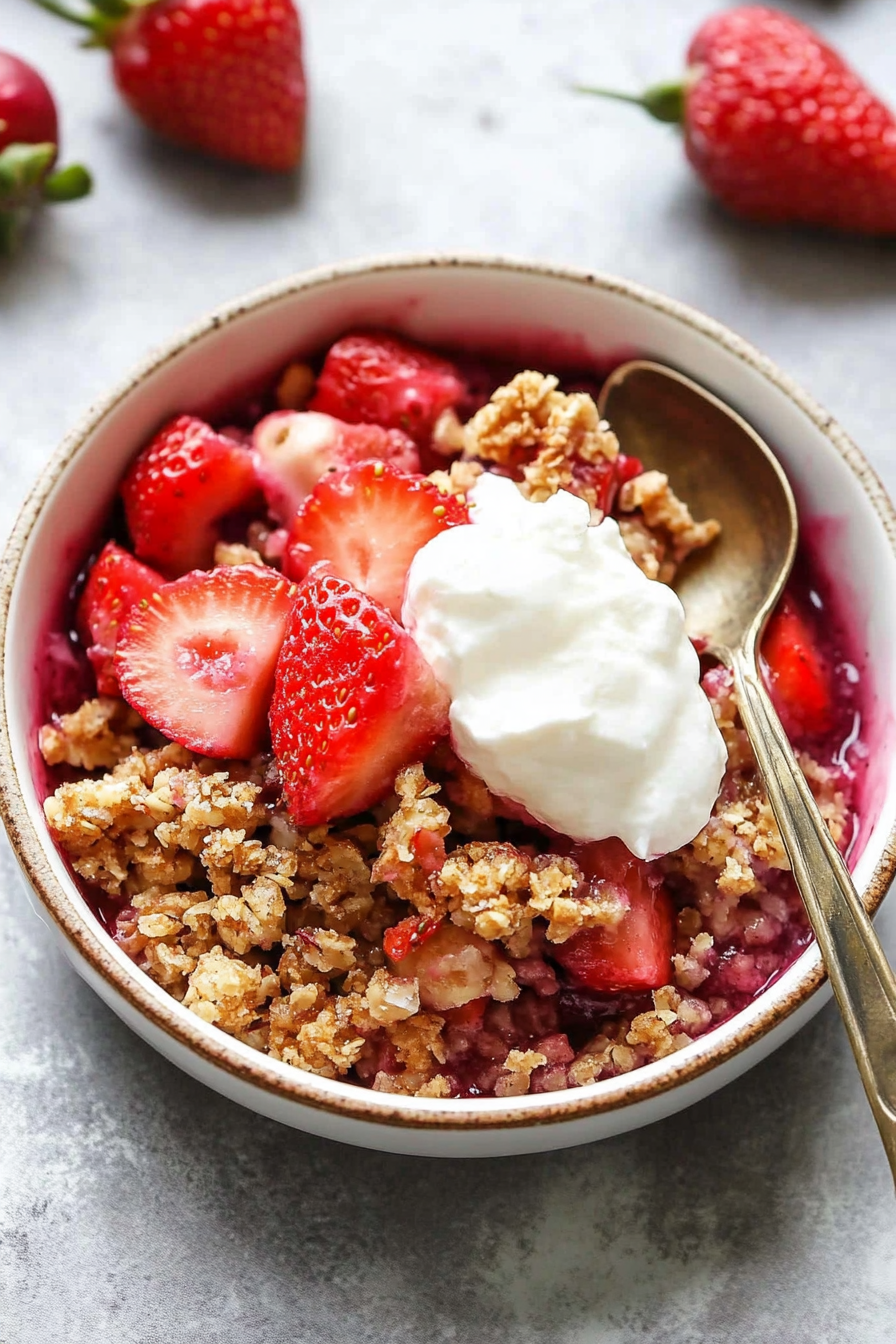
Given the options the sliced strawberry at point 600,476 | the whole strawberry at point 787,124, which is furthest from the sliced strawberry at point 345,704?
the whole strawberry at point 787,124

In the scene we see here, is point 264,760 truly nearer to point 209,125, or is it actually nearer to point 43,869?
point 43,869

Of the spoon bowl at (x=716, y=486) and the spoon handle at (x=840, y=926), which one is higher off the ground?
the spoon bowl at (x=716, y=486)

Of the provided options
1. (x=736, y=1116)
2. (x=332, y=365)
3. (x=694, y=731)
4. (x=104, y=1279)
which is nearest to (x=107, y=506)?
(x=332, y=365)

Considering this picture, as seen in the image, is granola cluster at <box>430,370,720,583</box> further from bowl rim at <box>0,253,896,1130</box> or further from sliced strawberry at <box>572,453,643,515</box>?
bowl rim at <box>0,253,896,1130</box>

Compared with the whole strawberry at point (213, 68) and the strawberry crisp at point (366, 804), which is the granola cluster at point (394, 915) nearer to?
the strawberry crisp at point (366, 804)

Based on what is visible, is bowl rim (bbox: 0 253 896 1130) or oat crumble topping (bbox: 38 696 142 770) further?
oat crumble topping (bbox: 38 696 142 770)

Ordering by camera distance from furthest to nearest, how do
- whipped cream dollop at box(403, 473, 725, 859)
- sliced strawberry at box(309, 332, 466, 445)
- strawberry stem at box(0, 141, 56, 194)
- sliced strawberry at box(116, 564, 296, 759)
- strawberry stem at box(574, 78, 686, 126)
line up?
strawberry stem at box(574, 78, 686, 126) < strawberry stem at box(0, 141, 56, 194) < sliced strawberry at box(309, 332, 466, 445) < sliced strawberry at box(116, 564, 296, 759) < whipped cream dollop at box(403, 473, 725, 859)

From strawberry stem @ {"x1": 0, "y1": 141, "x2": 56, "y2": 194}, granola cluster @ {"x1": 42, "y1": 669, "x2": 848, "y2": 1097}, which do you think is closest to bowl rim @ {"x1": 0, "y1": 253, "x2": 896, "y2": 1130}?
granola cluster @ {"x1": 42, "y1": 669, "x2": 848, "y2": 1097}
